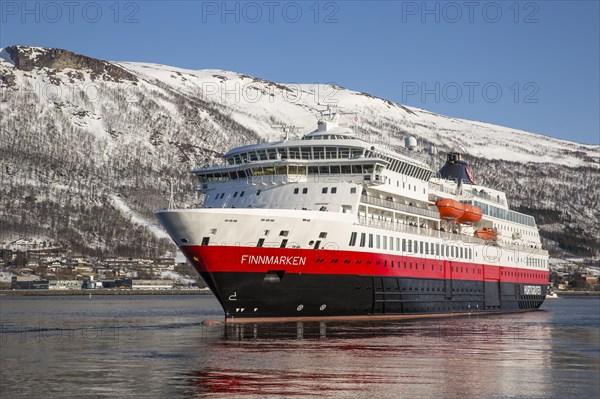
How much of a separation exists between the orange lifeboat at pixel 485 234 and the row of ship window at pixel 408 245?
4771 mm

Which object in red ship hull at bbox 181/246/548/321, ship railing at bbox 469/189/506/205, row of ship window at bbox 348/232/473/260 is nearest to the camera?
red ship hull at bbox 181/246/548/321

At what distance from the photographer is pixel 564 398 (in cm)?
2256

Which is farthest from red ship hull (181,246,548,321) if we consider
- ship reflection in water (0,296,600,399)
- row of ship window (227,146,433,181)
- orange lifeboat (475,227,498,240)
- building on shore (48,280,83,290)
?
building on shore (48,280,83,290)

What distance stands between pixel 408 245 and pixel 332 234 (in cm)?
968

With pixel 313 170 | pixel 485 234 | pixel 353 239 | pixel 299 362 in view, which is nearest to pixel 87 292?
pixel 485 234

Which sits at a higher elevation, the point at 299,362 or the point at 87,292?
the point at 87,292

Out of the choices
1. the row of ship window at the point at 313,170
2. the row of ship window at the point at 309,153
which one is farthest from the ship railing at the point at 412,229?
the row of ship window at the point at 309,153

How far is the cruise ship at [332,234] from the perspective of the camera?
1811 inches

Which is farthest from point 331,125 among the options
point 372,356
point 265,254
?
point 372,356

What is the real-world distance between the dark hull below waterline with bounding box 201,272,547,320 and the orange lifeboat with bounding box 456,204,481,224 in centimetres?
712

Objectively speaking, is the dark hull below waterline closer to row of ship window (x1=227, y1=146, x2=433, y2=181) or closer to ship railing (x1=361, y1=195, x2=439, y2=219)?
ship railing (x1=361, y1=195, x2=439, y2=219)

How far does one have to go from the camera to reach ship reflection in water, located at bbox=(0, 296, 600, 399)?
77.3ft

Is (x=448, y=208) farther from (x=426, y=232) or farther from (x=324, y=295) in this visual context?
(x=324, y=295)

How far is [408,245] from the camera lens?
5700 cm
